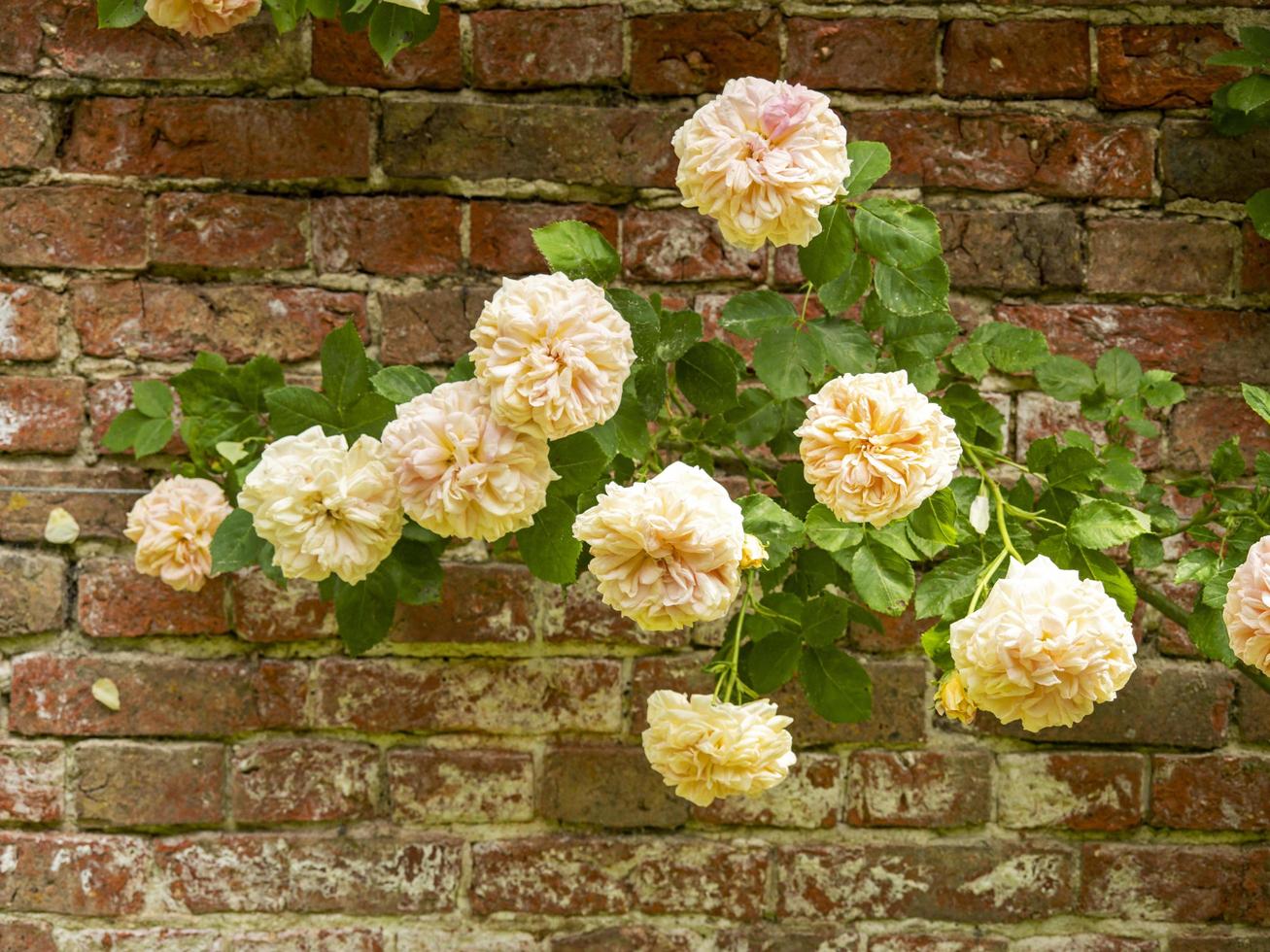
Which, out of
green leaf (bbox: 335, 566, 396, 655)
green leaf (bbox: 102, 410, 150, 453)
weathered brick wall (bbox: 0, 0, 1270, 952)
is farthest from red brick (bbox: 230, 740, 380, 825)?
green leaf (bbox: 102, 410, 150, 453)

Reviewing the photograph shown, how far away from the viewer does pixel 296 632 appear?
3.61 feet

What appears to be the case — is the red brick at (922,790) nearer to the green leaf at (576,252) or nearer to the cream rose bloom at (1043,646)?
the cream rose bloom at (1043,646)

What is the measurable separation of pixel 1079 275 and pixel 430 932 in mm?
965

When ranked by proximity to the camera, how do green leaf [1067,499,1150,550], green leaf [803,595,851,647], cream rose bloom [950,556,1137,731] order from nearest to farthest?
1. cream rose bloom [950,556,1137,731]
2. green leaf [1067,499,1150,550]
3. green leaf [803,595,851,647]

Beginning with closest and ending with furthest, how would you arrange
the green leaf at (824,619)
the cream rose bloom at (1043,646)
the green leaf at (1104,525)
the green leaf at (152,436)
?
1. the cream rose bloom at (1043,646)
2. the green leaf at (1104,525)
3. the green leaf at (824,619)
4. the green leaf at (152,436)

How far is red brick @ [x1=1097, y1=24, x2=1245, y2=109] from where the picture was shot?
3.59 ft

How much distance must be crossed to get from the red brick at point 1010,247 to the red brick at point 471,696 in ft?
1.83

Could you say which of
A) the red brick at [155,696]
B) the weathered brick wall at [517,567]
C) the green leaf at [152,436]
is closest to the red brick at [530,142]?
the weathered brick wall at [517,567]

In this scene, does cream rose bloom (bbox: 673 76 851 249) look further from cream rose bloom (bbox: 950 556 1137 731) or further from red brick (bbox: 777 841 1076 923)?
red brick (bbox: 777 841 1076 923)

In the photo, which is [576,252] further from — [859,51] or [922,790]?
[922,790]

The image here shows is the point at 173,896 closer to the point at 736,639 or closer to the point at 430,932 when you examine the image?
the point at 430,932

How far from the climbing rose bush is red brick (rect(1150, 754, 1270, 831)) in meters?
0.16

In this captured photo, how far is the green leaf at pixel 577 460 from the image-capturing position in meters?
0.81

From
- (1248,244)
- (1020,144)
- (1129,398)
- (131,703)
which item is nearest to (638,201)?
(1020,144)
